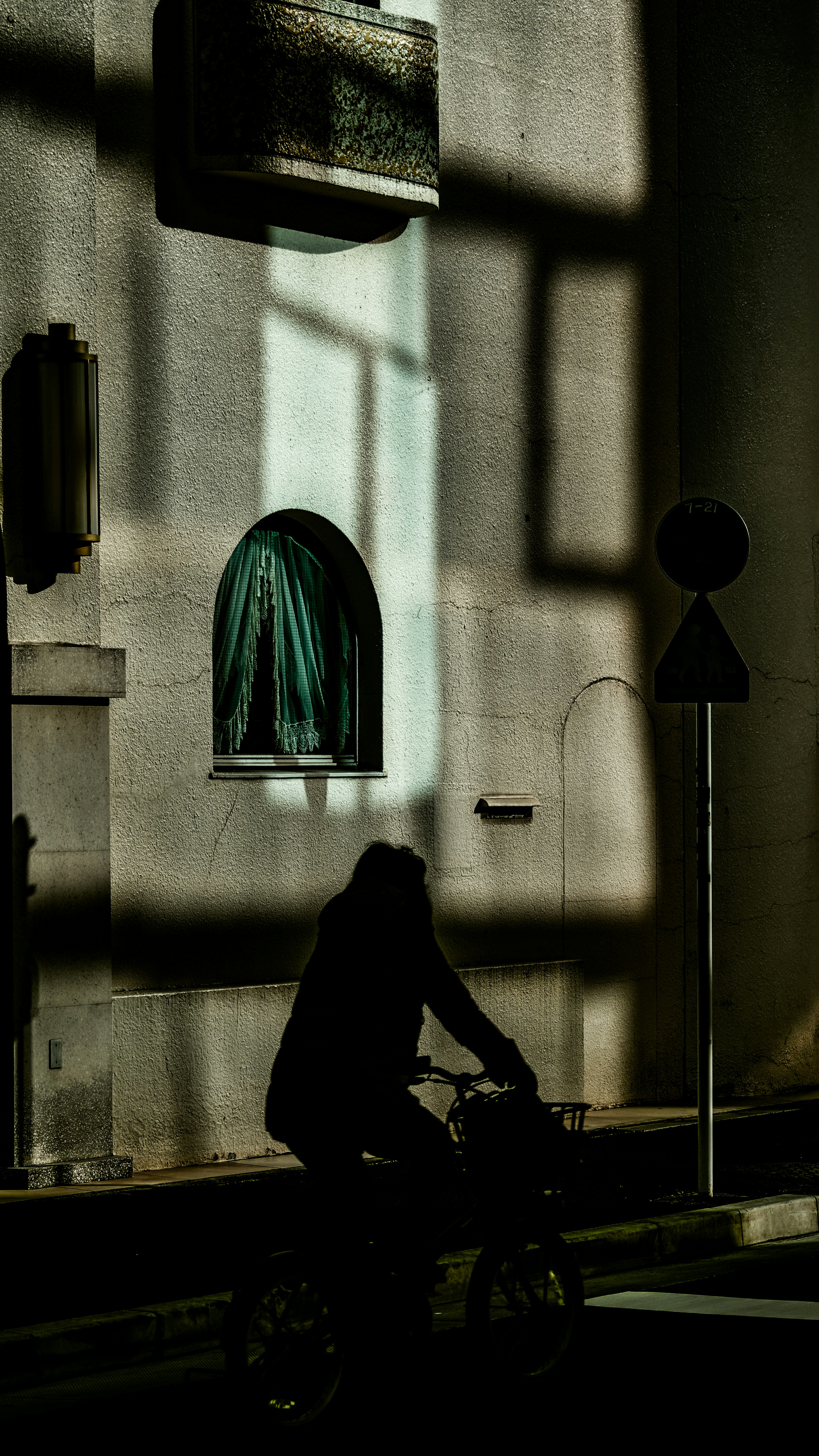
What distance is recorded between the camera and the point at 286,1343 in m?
5.27

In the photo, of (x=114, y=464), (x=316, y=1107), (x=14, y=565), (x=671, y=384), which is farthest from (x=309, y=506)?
(x=316, y=1107)

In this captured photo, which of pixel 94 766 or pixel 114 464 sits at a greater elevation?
pixel 114 464

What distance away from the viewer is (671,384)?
41.1 feet

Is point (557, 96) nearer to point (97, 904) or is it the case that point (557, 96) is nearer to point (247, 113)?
Result: point (247, 113)

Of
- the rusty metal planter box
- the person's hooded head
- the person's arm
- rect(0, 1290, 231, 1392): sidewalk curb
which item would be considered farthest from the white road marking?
the rusty metal planter box

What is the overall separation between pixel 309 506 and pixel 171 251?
155 cm

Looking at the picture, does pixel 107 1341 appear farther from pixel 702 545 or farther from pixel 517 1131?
pixel 702 545

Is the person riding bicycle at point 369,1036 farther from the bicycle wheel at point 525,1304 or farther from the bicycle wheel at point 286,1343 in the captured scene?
the bicycle wheel at point 525,1304

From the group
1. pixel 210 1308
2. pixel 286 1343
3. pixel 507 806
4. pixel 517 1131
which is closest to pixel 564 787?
pixel 507 806

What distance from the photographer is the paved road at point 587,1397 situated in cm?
548

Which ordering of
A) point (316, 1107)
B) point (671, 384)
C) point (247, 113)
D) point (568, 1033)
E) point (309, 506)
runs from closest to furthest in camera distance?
point (316, 1107)
point (247, 113)
point (309, 506)
point (568, 1033)
point (671, 384)

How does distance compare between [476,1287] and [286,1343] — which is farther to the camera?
[476,1287]

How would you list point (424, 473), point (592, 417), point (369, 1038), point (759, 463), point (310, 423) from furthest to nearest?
point (759, 463)
point (592, 417)
point (424, 473)
point (310, 423)
point (369, 1038)

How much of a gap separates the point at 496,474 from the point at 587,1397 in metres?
6.74
